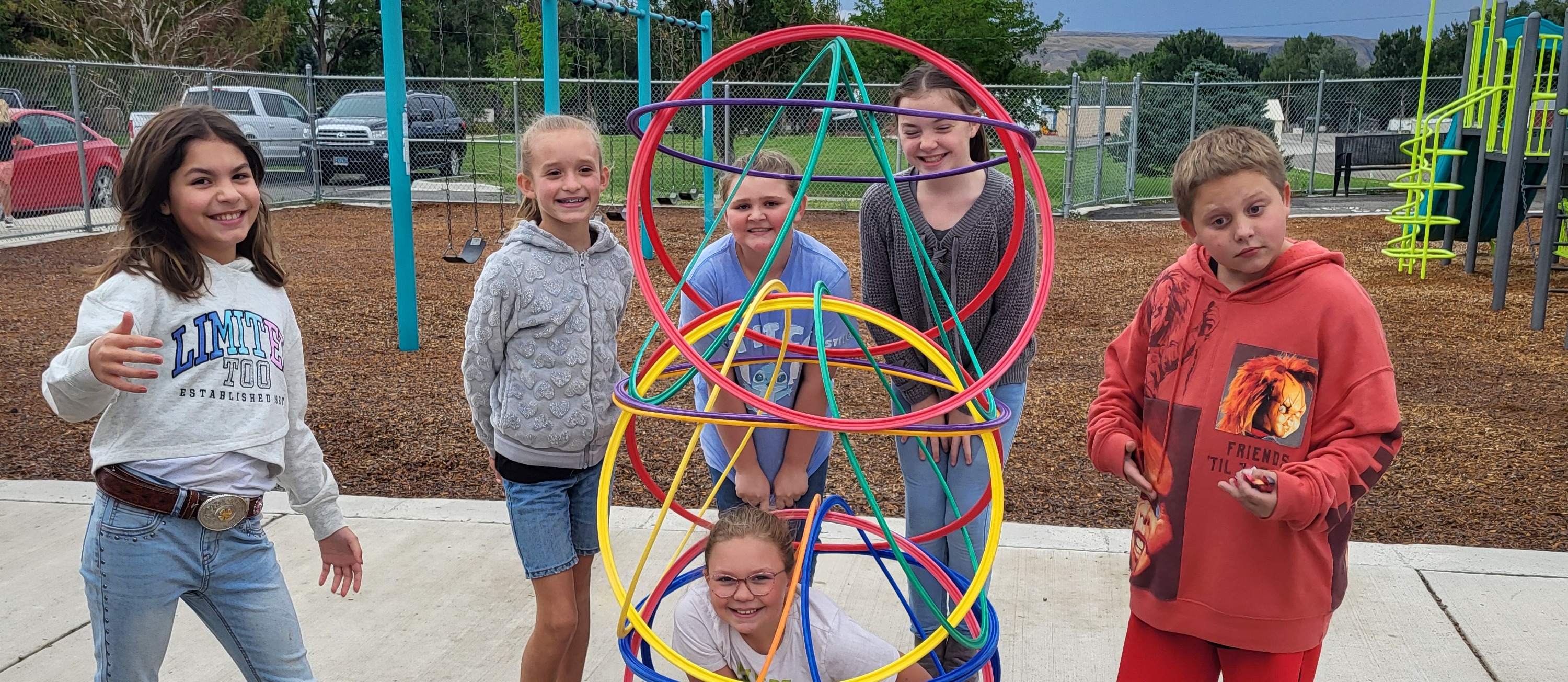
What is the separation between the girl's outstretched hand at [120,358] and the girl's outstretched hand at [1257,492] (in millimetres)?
1738

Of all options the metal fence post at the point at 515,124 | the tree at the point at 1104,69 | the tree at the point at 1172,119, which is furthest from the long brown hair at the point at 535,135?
the tree at the point at 1104,69

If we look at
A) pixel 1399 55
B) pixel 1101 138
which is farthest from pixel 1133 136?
pixel 1399 55

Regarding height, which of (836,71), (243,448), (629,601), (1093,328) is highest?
(836,71)

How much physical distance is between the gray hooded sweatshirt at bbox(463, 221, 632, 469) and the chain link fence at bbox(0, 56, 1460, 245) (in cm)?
843

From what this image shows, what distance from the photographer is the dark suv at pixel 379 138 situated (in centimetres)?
1648

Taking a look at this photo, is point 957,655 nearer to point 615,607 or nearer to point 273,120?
point 615,607

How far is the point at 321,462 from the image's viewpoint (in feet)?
7.77

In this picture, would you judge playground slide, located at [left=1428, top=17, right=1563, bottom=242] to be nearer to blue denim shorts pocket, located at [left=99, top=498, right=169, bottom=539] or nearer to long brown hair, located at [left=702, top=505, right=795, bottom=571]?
long brown hair, located at [left=702, top=505, right=795, bottom=571]

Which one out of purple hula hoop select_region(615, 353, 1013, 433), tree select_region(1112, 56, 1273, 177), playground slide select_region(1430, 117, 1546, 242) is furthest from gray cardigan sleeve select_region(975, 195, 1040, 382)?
tree select_region(1112, 56, 1273, 177)

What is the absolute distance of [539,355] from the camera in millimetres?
2535

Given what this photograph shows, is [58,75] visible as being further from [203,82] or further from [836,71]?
[836,71]

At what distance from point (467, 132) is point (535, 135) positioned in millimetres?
15505

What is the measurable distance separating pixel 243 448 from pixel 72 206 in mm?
13265

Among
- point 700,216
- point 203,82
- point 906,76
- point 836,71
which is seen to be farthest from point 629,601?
point 203,82
